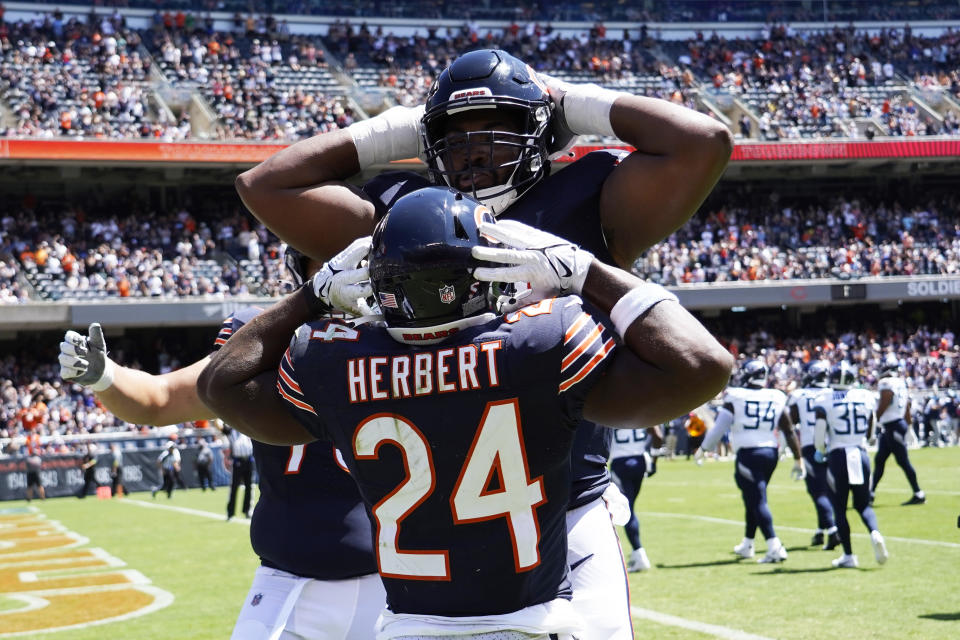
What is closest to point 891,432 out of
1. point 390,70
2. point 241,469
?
point 241,469

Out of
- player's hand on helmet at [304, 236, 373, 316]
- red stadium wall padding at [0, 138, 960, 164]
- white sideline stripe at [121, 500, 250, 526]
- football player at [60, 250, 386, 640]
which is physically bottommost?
white sideline stripe at [121, 500, 250, 526]

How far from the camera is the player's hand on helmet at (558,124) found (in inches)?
122

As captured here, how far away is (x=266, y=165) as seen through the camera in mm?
3119

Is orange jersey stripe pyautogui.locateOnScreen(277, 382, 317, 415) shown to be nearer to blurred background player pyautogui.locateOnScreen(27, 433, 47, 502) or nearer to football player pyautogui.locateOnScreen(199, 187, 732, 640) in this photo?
football player pyautogui.locateOnScreen(199, 187, 732, 640)

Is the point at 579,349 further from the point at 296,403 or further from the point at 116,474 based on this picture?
the point at 116,474

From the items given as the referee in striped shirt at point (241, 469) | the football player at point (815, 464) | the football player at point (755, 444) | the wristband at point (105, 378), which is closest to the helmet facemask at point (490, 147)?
the wristband at point (105, 378)

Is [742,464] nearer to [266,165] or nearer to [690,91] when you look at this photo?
[266,165]

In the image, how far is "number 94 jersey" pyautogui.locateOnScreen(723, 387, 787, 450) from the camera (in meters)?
10.9

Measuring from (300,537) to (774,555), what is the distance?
764cm

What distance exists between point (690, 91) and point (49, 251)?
2022 centimetres

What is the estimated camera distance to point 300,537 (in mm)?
3566

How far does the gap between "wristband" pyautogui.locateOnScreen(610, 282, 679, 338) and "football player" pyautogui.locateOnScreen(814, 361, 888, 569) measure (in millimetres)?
8061

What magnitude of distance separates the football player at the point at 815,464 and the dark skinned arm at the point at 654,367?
904 cm

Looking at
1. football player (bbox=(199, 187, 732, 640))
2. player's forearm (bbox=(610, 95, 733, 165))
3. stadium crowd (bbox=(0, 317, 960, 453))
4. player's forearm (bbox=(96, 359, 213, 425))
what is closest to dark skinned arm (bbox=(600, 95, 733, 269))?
player's forearm (bbox=(610, 95, 733, 165))
